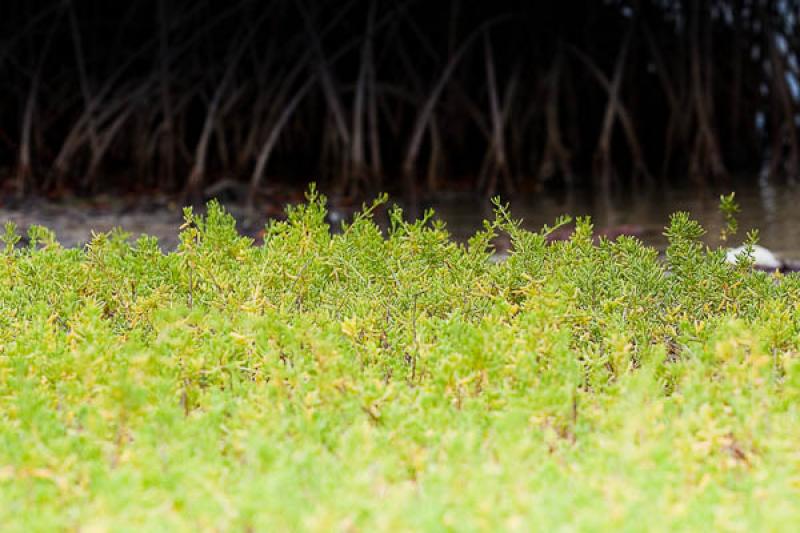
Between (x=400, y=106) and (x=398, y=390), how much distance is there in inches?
260

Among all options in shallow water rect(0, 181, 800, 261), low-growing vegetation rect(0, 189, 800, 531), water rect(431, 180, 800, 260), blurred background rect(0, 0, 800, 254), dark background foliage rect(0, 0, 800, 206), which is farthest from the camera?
dark background foliage rect(0, 0, 800, 206)

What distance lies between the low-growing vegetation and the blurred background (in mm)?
3067

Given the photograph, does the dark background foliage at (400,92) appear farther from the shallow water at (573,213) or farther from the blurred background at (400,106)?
the shallow water at (573,213)

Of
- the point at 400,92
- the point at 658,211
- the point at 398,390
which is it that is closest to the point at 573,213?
the point at 658,211

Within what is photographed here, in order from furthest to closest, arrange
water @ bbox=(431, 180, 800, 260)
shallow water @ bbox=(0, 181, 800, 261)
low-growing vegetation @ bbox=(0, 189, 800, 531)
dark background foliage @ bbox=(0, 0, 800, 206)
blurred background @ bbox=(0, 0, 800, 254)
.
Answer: dark background foliage @ bbox=(0, 0, 800, 206)
blurred background @ bbox=(0, 0, 800, 254)
shallow water @ bbox=(0, 181, 800, 261)
water @ bbox=(431, 180, 800, 260)
low-growing vegetation @ bbox=(0, 189, 800, 531)

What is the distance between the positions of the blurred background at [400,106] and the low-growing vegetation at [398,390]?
10.1 feet

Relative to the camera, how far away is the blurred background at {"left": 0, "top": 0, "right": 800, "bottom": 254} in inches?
294

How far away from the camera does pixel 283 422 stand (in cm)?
212

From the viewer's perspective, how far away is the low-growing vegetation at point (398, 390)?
6.01 ft

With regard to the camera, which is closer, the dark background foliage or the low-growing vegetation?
the low-growing vegetation

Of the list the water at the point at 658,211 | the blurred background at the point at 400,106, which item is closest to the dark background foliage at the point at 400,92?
the blurred background at the point at 400,106

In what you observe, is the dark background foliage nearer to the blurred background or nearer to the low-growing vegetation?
the blurred background

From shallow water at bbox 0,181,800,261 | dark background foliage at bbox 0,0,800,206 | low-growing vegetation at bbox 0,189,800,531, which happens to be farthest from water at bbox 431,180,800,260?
low-growing vegetation at bbox 0,189,800,531

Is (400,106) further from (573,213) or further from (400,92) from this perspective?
(573,213)
